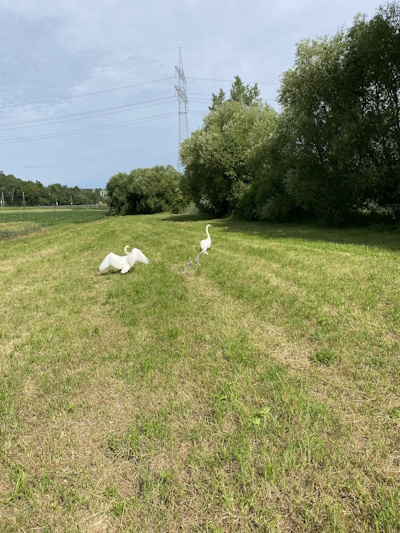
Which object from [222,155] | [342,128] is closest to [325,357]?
[342,128]

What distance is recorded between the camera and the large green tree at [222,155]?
2502cm

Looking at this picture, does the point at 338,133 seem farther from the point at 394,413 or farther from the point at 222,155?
the point at 394,413

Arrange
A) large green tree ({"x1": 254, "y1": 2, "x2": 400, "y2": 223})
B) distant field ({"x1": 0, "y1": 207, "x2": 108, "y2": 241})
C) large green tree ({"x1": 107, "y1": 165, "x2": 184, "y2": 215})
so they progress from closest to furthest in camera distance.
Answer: large green tree ({"x1": 254, "y1": 2, "x2": 400, "y2": 223})
distant field ({"x1": 0, "y1": 207, "x2": 108, "y2": 241})
large green tree ({"x1": 107, "y1": 165, "x2": 184, "y2": 215})

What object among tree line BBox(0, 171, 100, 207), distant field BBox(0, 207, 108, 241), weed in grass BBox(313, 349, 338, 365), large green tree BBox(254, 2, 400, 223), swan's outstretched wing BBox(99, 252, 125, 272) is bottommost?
weed in grass BBox(313, 349, 338, 365)

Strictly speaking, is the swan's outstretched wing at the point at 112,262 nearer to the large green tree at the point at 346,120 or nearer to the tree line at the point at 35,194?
the large green tree at the point at 346,120

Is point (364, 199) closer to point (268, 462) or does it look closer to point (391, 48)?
point (391, 48)

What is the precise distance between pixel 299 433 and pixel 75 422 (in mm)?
1788

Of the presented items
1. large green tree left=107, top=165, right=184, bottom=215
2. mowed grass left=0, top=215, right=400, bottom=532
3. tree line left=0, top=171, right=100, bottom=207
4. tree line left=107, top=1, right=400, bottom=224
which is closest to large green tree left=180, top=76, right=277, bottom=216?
tree line left=107, top=1, right=400, bottom=224

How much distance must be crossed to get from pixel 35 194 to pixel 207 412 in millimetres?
171975

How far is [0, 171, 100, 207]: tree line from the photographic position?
13750 centimetres

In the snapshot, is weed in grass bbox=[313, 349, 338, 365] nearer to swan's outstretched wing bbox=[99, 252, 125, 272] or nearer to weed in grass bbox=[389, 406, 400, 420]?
weed in grass bbox=[389, 406, 400, 420]

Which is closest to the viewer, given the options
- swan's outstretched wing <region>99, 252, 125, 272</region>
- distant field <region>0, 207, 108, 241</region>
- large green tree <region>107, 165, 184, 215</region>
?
swan's outstretched wing <region>99, 252, 125, 272</region>

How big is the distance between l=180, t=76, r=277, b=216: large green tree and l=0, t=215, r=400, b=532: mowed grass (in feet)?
73.2

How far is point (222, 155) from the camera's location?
2511 centimetres
